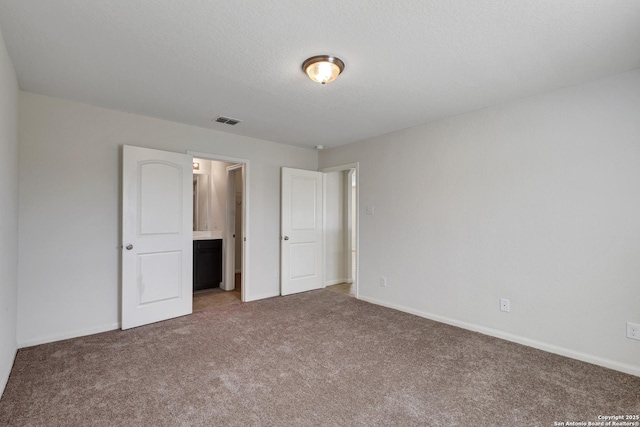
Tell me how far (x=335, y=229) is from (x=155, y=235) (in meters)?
2.92

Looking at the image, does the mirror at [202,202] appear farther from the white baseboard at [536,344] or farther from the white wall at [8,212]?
the white baseboard at [536,344]

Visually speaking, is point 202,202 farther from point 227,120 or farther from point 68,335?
point 68,335

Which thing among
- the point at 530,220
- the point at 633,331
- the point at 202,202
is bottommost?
the point at 633,331

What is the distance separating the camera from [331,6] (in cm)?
165

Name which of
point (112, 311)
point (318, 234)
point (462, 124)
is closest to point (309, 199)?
point (318, 234)

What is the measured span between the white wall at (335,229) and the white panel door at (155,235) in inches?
90.5

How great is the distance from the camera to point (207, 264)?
4.96 m

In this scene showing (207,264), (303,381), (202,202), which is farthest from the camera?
(202,202)

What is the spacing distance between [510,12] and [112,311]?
421cm

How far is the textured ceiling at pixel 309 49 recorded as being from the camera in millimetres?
1689

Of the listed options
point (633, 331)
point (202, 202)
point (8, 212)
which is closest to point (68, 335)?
point (8, 212)

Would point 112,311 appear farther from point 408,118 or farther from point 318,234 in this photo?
point 408,118

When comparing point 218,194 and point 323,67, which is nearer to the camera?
point 323,67

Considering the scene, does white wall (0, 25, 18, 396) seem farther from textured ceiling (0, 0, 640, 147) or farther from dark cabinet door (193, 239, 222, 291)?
dark cabinet door (193, 239, 222, 291)
